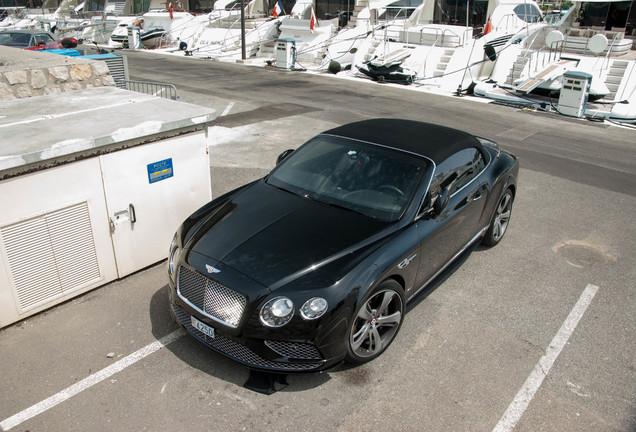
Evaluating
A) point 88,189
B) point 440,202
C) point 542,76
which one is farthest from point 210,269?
point 542,76

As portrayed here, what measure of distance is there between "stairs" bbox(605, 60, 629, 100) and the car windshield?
42.7ft

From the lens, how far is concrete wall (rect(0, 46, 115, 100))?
19.9 ft

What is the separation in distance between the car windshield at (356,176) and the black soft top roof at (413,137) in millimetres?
125

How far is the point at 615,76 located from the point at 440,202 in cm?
1410

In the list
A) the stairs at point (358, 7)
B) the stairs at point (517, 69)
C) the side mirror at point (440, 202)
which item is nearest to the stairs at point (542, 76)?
the stairs at point (517, 69)

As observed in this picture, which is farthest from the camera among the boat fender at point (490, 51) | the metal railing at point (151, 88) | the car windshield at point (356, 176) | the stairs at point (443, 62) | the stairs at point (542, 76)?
the stairs at point (443, 62)

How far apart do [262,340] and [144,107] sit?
3.36 m

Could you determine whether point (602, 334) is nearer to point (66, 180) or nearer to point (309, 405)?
point (309, 405)

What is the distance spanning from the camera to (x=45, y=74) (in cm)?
637

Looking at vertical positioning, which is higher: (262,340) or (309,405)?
(262,340)

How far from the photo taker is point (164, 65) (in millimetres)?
21969

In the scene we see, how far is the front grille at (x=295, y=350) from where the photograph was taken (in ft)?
11.8

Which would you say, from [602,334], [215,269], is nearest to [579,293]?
[602,334]

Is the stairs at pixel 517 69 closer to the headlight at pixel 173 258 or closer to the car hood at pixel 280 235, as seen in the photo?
the car hood at pixel 280 235
